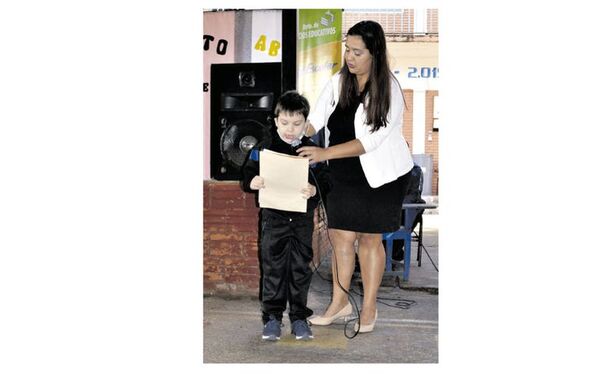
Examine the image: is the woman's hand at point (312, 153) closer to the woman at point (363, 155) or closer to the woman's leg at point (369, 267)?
the woman at point (363, 155)

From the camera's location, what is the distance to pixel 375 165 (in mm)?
3014

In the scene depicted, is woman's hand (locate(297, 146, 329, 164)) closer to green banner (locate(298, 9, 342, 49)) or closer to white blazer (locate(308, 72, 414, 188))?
white blazer (locate(308, 72, 414, 188))

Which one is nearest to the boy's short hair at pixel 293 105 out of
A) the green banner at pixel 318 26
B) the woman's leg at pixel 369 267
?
the green banner at pixel 318 26

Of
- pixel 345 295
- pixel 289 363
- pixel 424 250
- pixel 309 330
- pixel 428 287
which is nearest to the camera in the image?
pixel 289 363

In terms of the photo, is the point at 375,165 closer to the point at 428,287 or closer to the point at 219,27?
the point at 219,27

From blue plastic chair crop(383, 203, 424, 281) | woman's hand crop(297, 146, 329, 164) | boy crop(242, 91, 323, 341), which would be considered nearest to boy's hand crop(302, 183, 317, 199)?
boy crop(242, 91, 323, 341)

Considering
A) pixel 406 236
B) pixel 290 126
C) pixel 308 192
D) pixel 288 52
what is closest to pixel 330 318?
pixel 308 192

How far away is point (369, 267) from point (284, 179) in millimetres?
701

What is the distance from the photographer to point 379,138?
2.95 metres

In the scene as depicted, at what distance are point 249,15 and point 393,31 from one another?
2.53 feet

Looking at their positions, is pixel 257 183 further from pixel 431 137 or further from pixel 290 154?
pixel 431 137

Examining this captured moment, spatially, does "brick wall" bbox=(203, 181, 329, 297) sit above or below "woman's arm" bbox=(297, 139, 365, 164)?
below

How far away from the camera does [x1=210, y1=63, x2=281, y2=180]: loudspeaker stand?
133 inches

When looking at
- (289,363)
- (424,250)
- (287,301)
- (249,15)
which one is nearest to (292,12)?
(249,15)
